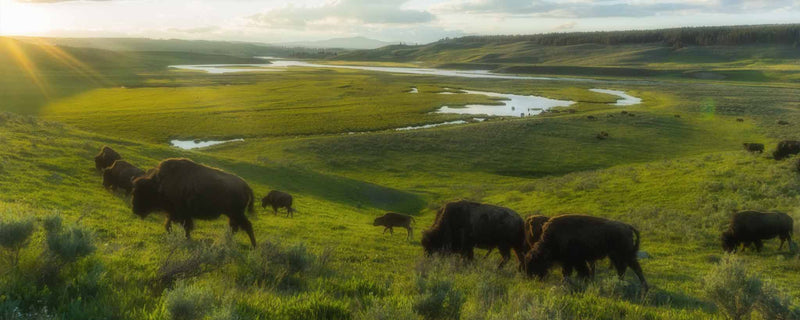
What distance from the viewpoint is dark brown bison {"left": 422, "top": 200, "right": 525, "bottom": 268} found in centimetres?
1191

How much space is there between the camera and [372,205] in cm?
2714

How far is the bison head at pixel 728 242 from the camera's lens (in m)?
15.5

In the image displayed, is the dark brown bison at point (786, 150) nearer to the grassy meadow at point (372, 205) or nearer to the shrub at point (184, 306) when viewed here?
the grassy meadow at point (372, 205)

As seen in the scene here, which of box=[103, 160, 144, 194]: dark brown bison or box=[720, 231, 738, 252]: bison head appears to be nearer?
box=[720, 231, 738, 252]: bison head

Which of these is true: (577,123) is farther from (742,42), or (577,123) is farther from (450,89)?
(742,42)

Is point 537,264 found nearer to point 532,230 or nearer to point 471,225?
point 532,230

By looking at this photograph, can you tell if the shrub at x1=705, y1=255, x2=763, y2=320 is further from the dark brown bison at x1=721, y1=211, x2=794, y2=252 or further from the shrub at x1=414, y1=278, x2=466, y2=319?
the dark brown bison at x1=721, y1=211, x2=794, y2=252

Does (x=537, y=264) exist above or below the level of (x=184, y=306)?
below

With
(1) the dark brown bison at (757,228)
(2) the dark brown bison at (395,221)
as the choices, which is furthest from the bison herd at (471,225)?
(1) the dark brown bison at (757,228)

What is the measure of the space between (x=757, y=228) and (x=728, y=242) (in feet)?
3.04

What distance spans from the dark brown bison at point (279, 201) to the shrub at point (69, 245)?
13.8 m

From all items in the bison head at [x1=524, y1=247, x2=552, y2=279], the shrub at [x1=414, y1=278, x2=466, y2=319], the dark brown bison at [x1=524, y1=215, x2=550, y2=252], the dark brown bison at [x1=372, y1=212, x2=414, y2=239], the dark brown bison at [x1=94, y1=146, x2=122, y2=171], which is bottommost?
the dark brown bison at [x1=372, y1=212, x2=414, y2=239]

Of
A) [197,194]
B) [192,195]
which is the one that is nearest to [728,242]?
[197,194]

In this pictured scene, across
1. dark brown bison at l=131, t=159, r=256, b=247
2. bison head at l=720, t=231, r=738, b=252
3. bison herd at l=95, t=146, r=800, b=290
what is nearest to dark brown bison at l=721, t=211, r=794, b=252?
bison head at l=720, t=231, r=738, b=252
